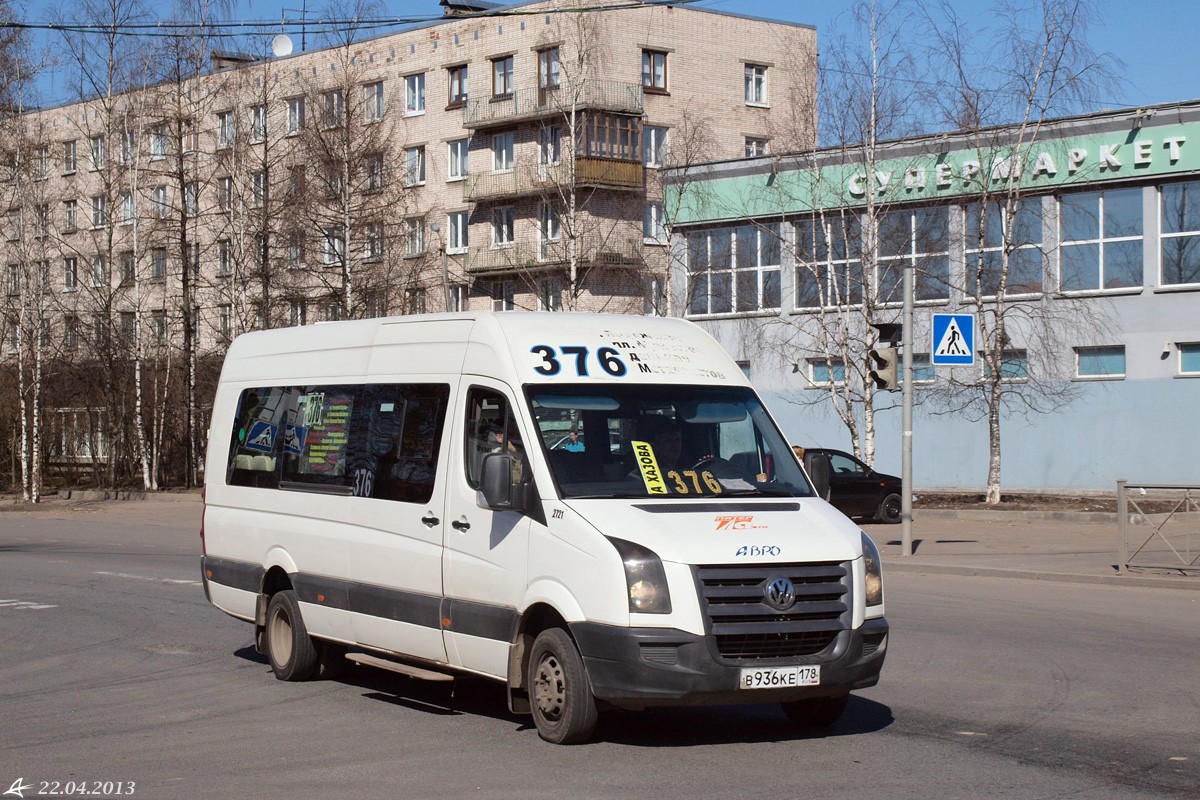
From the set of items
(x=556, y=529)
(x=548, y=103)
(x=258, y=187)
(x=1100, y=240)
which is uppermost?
(x=548, y=103)

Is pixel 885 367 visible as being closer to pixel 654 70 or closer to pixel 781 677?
pixel 781 677

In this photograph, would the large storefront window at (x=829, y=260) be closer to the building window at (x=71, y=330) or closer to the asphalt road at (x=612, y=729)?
the building window at (x=71, y=330)

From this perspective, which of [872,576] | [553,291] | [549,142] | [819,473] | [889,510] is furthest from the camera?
[553,291]

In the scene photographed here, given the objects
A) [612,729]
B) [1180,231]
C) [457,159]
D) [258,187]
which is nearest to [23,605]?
[612,729]

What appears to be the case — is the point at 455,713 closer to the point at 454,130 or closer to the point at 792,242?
the point at 792,242

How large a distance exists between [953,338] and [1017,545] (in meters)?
4.07

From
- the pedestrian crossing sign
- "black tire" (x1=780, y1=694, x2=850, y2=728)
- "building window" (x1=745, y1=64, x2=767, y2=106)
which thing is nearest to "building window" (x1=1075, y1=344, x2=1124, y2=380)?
the pedestrian crossing sign

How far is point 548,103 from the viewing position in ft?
184

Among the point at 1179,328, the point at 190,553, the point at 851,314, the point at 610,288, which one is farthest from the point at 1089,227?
the point at 190,553

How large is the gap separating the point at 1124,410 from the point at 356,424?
32.5 meters

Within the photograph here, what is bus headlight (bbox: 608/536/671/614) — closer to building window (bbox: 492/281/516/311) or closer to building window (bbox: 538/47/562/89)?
building window (bbox: 492/281/516/311)

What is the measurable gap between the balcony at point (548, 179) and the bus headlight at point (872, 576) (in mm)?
41250

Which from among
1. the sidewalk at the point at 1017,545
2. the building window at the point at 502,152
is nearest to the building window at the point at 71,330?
the sidewalk at the point at 1017,545

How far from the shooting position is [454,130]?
60344mm
